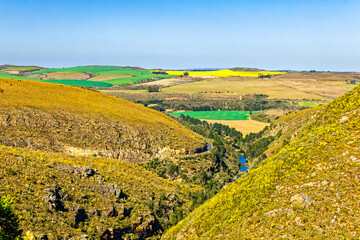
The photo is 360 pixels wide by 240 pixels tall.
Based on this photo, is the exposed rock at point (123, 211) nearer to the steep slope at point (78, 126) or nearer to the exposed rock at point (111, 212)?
the exposed rock at point (111, 212)

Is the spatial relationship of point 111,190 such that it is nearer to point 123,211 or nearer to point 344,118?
point 123,211

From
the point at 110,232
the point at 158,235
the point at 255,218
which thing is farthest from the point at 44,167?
the point at 255,218

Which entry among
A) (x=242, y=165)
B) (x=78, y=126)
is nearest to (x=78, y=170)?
(x=78, y=126)

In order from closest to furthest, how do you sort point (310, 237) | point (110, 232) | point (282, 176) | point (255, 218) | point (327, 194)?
point (310, 237), point (327, 194), point (255, 218), point (282, 176), point (110, 232)

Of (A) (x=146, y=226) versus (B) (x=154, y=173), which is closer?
(A) (x=146, y=226)

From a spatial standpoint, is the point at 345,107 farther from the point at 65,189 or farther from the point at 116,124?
the point at 116,124

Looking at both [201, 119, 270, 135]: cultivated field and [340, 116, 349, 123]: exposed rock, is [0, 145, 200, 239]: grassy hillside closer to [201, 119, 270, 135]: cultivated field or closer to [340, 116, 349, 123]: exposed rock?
[340, 116, 349, 123]: exposed rock

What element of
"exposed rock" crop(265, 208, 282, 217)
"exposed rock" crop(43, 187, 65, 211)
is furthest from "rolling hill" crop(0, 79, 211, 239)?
"exposed rock" crop(265, 208, 282, 217)
